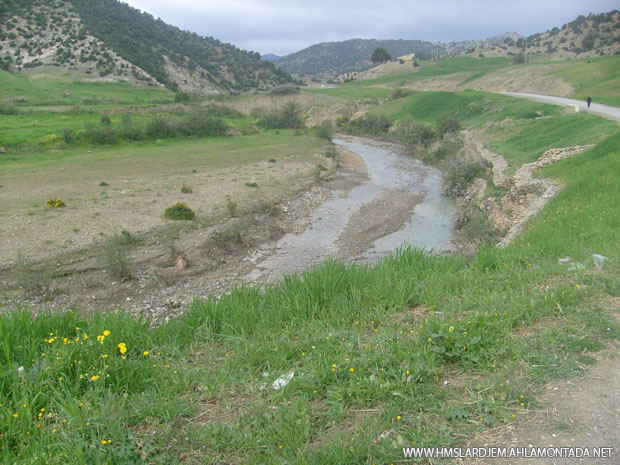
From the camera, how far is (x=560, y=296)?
219 inches

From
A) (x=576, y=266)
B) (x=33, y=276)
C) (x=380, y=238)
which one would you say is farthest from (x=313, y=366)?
(x=380, y=238)

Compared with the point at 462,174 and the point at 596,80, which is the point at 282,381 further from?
the point at 596,80

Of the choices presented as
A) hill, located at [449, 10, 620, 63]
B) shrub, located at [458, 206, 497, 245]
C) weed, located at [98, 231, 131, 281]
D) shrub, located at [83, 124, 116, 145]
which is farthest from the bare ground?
hill, located at [449, 10, 620, 63]

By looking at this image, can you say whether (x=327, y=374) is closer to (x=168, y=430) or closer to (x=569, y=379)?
(x=168, y=430)

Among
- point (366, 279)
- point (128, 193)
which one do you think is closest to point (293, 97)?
point (128, 193)

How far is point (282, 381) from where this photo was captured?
4.46 metres

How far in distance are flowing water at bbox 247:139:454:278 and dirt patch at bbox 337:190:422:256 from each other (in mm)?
266

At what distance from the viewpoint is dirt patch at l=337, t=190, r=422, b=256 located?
1788cm

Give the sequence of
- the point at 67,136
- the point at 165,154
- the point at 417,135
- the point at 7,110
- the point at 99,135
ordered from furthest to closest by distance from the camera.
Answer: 1. the point at 417,135
2. the point at 7,110
3. the point at 99,135
4. the point at 165,154
5. the point at 67,136

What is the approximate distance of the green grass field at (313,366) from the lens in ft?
11.6

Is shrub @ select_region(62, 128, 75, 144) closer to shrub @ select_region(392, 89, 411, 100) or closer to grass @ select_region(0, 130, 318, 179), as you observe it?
grass @ select_region(0, 130, 318, 179)

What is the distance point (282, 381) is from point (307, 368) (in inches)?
12.2

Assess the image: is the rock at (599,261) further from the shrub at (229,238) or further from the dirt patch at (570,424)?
the shrub at (229,238)

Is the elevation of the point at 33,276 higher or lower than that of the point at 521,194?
lower
